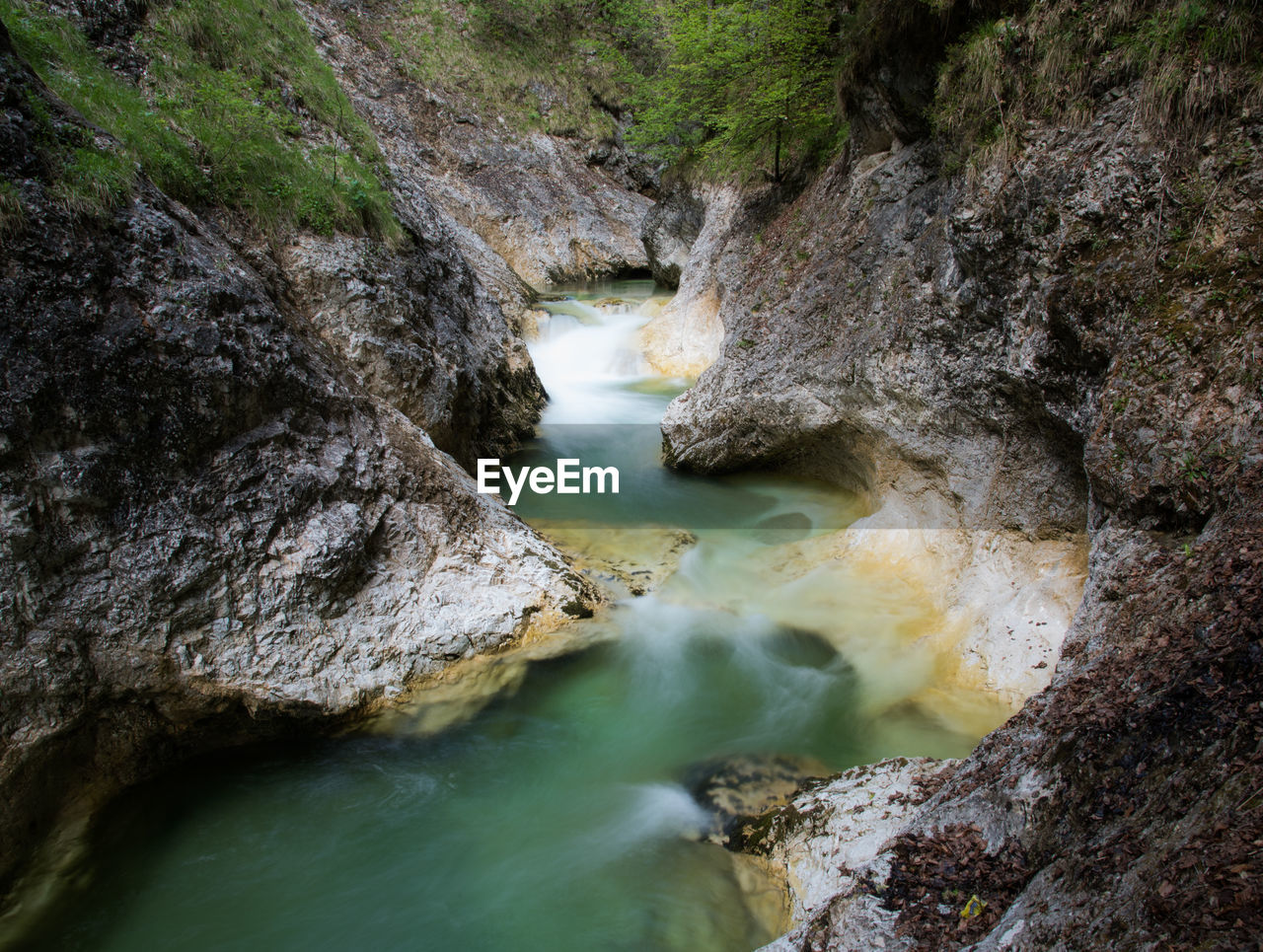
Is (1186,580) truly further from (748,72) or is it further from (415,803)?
(748,72)

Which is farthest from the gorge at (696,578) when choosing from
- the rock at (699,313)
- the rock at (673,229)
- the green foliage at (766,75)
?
the rock at (673,229)

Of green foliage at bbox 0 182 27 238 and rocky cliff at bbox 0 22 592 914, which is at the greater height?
green foliage at bbox 0 182 27 238

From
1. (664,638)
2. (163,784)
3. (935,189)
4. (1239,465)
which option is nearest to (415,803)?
(163,784)

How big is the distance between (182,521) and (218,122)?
15.0 feet

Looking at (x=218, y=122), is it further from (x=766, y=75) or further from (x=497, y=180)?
(x=497, y=180)

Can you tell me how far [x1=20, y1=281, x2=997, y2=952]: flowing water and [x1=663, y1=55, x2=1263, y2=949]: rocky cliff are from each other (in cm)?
78

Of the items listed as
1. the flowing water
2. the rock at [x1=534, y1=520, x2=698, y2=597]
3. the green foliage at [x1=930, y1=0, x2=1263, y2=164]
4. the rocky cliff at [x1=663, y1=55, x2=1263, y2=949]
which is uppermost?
the green foliage at [x1=930, y1=0, x2=1263, y2=164]

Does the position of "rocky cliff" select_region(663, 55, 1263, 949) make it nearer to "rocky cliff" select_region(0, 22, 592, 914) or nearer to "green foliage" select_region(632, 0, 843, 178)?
"green foliage" select_region(632, 0, 843, 178)

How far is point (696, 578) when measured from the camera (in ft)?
23.4

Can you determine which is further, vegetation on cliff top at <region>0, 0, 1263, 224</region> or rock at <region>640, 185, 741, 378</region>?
rock at <region>640, 185, 741, 378</region>

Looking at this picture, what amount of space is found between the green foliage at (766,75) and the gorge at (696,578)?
67.7 inches

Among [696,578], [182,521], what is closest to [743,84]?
[696,578]

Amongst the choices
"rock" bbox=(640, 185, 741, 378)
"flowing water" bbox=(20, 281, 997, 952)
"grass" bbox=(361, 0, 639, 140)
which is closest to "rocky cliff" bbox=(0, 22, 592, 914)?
"flowing water" bbox=(20, 281, 997, 952)

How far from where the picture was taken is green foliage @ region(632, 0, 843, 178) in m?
8.94
